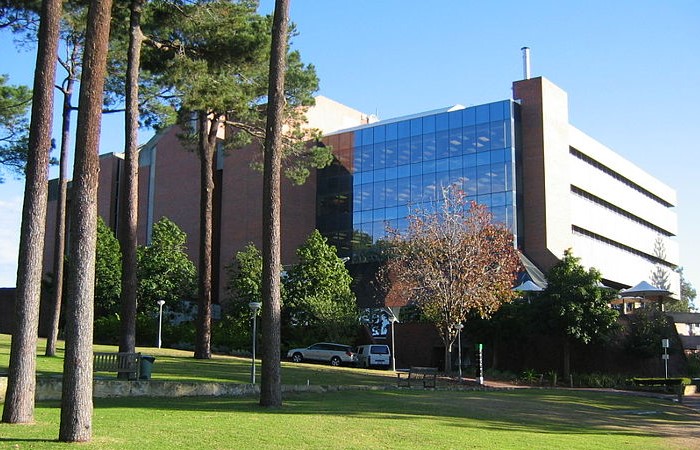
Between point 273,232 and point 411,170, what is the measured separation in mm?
40491

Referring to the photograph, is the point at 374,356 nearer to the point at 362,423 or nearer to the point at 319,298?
the point at 319,298

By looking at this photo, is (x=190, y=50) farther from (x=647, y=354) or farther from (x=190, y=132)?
(x=647, y=354)

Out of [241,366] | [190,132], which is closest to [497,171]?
[190,132]

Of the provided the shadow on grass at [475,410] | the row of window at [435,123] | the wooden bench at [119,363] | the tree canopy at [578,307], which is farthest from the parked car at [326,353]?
the wooden bench at [119,363]

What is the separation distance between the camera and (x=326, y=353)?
42.8m

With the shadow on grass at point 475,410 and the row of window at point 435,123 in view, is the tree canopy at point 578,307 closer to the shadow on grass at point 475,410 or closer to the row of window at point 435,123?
the shadow on grass at point 475,410

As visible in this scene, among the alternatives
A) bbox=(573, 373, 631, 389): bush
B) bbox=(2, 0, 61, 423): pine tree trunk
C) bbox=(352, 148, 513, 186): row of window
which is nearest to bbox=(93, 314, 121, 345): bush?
bbox=(352, 148, 513, 186): row of window

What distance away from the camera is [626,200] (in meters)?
70.5

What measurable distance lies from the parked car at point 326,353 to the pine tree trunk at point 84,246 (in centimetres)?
3128

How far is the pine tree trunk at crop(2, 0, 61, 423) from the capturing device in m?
12.6

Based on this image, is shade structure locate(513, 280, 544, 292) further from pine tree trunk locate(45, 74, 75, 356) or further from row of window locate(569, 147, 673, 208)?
pine tree trunk locate(45, 74, 75, 356)

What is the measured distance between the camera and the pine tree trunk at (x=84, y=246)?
11062 mm

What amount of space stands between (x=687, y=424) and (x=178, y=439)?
48.4 feet

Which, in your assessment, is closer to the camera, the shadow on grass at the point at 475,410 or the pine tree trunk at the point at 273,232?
the shadow on grass at the point at 475,410
